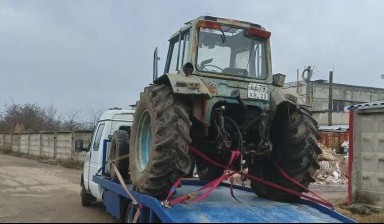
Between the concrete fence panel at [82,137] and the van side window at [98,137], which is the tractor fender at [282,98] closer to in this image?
the van side window at [98,137]

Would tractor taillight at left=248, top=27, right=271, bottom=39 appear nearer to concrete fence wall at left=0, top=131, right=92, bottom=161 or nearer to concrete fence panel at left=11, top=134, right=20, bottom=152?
concrete fence wall at left=0, top=131, right=92, bottom=161

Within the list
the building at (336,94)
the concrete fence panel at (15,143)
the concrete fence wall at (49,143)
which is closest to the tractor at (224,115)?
the concrete fence wall at (49,143)

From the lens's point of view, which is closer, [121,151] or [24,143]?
[121,151]

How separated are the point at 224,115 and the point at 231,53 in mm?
1138

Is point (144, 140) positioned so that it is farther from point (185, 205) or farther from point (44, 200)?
point (44, 200)

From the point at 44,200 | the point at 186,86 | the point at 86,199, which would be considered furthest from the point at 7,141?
the point at 186,86

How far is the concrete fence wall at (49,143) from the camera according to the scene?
26923mm

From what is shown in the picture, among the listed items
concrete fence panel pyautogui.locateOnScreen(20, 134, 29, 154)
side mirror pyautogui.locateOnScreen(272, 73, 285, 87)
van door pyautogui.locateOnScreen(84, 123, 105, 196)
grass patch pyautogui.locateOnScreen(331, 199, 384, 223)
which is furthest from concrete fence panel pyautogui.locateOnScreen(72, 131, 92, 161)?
side mirror pyautogui.locateOnScreen(272, 73, 285, 87)

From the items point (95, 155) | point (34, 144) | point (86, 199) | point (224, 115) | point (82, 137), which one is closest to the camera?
point (224, 115)

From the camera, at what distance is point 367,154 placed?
11.2m

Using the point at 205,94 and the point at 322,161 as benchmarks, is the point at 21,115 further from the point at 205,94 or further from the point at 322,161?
the point at 205,94

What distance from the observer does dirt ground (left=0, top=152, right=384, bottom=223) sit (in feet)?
30.5

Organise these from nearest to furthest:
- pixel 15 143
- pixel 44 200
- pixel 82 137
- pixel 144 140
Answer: pixel 144 140, pixel 44 200, pixel 82 137, pixel 15 143

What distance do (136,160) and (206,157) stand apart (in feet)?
3.32
